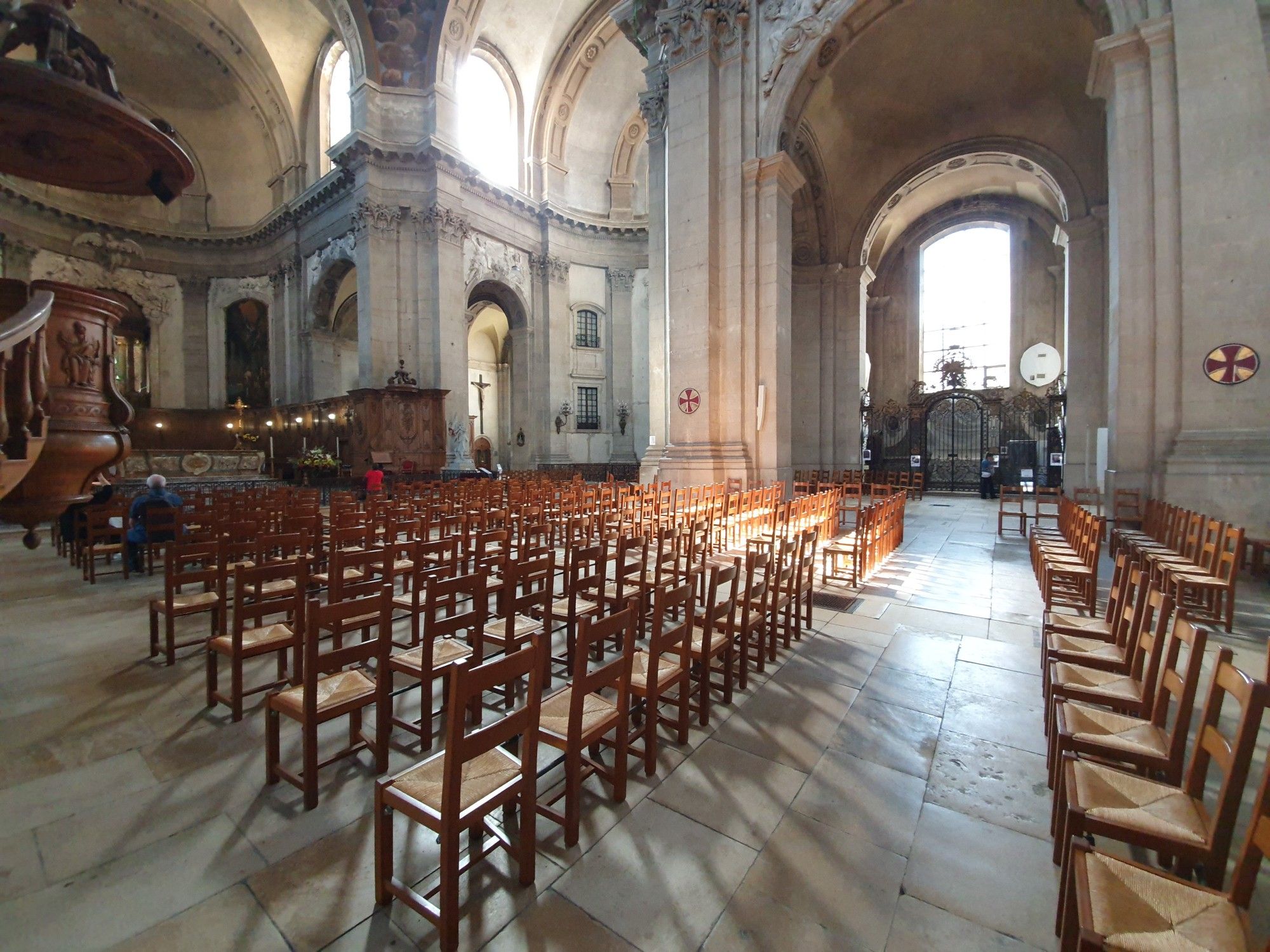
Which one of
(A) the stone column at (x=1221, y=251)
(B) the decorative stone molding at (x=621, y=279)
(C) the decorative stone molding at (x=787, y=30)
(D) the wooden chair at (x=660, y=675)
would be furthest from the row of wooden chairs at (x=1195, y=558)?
(B) the decorative stone molding at (x=621, y=279)

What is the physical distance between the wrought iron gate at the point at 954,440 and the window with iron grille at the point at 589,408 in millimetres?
13137

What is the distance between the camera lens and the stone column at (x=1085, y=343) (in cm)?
1412

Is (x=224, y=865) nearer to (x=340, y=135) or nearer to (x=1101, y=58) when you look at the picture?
(x=1101, y=58)

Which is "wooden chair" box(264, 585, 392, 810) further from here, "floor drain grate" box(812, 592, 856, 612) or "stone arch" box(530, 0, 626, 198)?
"stone arch" box(530, 0, 626, 198)

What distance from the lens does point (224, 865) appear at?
6.72ft

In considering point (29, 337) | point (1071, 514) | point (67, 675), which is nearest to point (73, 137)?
point (29, 337)

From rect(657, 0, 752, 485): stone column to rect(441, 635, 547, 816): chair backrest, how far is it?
10.3 m

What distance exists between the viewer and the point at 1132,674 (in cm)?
276

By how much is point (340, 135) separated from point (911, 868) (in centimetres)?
2840

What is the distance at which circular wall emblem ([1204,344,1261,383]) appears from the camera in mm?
7188

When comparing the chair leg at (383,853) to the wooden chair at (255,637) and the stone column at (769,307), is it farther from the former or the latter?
the stone column at (769,307)

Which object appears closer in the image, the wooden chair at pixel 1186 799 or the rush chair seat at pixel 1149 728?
the wooden chair at pixel 1186 799

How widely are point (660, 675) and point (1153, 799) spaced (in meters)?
1.91

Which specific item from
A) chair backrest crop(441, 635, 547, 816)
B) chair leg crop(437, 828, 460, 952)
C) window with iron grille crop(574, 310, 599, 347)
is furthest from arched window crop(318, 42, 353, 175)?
chair leg crop(437, 828, 460, 952)
